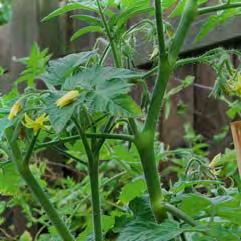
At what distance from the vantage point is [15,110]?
0.69m

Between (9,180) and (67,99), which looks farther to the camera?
(9,180)

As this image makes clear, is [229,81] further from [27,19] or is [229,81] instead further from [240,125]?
[27,19]

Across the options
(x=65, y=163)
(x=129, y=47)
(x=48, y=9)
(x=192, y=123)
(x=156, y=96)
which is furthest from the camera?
(x=48, y=9)

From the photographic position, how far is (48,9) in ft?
8.11

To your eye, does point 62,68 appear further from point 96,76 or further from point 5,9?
point 5,9

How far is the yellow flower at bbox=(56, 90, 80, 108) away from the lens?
0.62 m

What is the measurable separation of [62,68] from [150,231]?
203mm

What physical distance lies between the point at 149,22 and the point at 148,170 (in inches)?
7.8

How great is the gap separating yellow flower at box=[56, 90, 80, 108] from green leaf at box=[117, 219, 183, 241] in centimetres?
14

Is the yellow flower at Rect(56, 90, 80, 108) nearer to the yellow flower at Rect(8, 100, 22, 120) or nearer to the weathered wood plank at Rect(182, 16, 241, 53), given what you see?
the yellow flower at Rect(8, 100, 22, 120)

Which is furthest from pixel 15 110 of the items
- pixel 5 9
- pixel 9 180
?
pixel 5 9

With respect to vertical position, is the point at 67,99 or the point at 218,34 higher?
the point at 67,99

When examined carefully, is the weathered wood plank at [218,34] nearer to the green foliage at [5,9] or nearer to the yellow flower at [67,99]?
the yellow flower at [67,99]

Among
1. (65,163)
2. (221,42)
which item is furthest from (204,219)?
(65,163)
